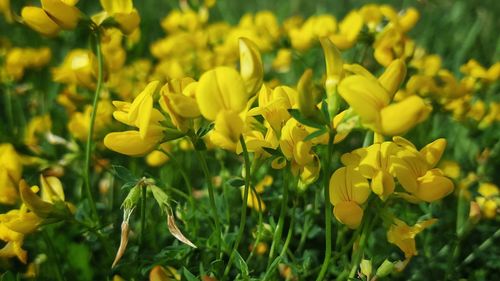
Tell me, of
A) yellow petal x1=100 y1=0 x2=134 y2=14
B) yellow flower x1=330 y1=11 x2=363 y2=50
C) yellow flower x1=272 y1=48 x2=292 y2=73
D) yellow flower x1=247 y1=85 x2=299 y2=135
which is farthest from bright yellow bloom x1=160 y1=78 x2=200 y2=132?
yellow flower x1=272 y1=48 x2=292 y2=73

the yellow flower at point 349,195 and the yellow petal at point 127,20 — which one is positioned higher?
the yellow petal at point 127,20

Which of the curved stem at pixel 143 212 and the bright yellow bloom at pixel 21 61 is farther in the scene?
the bright yellow bloom at pixel 21 61

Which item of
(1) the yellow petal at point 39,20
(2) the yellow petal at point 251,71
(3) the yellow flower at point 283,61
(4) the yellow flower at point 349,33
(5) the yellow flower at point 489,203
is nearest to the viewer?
(2) the yellow petal at point 251,71

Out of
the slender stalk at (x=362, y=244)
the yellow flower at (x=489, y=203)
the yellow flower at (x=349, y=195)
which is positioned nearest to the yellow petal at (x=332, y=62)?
the yellow flower at (x=349, y=195)

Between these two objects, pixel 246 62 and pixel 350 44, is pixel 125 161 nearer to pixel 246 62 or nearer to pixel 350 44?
pixel 350 44

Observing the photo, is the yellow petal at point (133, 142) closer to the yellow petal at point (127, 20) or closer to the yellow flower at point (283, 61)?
the yellow petal at point (127, 20)

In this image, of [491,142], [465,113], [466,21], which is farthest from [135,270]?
[466,21]

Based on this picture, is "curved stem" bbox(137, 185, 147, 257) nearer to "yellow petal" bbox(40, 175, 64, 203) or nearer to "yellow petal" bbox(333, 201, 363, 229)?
"yellow petal" bbox(40, 175, 64, 203)
